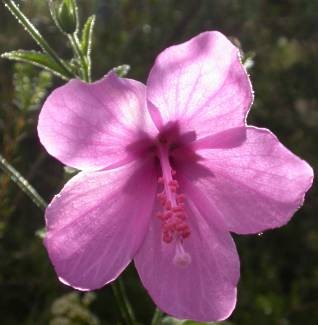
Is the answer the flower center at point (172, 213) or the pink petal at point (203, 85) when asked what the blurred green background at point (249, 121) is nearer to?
the flower center at point (172, 213)

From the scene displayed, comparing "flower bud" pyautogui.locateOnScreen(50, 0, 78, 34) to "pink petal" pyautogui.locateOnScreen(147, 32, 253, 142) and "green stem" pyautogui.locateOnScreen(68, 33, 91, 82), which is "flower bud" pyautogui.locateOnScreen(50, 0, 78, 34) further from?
"pink petal" pyautogui.locateOnScreen(147, 32, 253, 142)

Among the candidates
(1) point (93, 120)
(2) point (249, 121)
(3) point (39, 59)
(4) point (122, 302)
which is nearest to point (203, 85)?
(1) point (93, 120)

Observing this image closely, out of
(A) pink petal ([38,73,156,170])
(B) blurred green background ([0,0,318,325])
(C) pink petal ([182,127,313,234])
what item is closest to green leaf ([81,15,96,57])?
(A) pink petal ([38,73,156,170])

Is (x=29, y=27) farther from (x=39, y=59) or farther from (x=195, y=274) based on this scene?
(x=195, y=274)

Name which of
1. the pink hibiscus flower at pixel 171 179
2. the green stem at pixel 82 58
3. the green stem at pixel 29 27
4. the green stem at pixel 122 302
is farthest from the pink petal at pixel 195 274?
the green stem at pixel 29 27

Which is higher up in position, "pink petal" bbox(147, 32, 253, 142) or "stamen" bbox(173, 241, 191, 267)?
"pink petal" bbox(147, 32, 253, 142)

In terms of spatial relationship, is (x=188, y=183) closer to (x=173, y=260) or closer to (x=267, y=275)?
(x=173, y=260)
